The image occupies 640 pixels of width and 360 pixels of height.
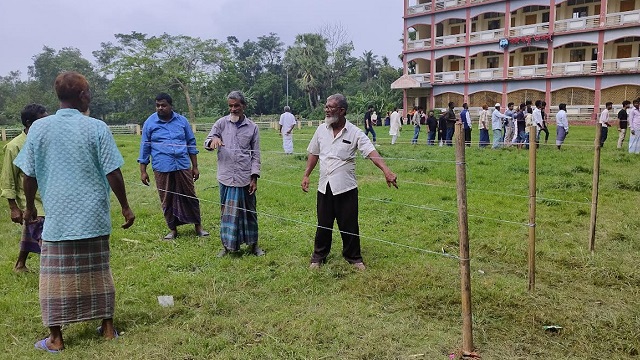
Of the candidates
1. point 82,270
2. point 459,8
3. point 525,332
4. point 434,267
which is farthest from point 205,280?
point 459,8

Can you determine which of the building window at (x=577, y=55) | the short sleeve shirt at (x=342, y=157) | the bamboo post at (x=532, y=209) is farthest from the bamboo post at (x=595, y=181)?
the building window at (x=577, y=55)

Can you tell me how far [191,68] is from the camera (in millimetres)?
35375

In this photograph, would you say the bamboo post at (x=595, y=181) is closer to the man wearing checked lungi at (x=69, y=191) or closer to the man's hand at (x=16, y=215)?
the man wearing checked lungi at (x=69, y=191)

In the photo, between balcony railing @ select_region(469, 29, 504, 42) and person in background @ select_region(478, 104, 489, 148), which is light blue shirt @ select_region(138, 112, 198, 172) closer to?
person in background @ select_region(478, 104, 489, 148)

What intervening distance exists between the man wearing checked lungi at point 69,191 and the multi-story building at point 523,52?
29471 millimetres

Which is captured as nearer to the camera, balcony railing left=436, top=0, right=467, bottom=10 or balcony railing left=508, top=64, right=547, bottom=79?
balcony railing left=508, top=64, right=547, bottom=79

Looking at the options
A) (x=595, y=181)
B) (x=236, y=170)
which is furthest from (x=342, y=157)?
(x=595, y=181)

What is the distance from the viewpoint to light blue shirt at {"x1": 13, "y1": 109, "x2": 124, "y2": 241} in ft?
10.0

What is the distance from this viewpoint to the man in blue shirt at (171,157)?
5391 millimetres

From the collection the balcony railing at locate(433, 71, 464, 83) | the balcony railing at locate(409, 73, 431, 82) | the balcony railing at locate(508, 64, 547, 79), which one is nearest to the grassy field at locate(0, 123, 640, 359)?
the balcony railing at locate(508, 64, 547, 79)

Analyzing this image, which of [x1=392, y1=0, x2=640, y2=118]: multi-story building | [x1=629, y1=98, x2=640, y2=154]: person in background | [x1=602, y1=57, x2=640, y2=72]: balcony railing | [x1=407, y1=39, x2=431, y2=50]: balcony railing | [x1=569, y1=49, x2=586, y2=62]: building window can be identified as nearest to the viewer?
[x1=629, y1=98, x2=640, y2=154]: person in background

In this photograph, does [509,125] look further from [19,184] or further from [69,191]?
[69,191]

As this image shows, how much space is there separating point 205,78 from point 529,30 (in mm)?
22362

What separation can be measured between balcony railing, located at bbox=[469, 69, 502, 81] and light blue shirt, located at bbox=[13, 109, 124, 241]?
3080 cm
